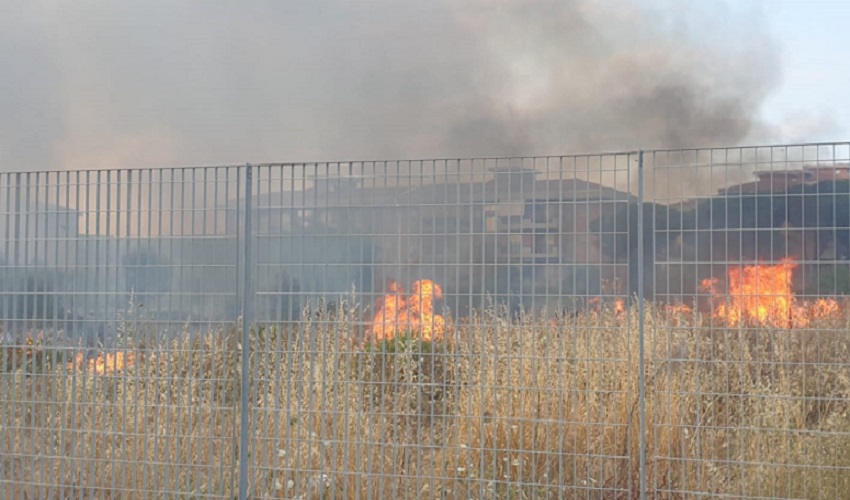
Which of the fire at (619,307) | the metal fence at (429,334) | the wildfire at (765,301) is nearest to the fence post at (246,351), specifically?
the metal fence at (429,334)

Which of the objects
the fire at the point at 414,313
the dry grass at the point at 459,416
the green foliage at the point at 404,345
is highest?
the fire at the point at 414,313

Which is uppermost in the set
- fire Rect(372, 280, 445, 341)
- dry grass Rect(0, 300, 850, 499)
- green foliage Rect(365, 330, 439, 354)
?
fire Rect(372, 280, 445, 341)

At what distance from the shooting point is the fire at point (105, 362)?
7.11 meters

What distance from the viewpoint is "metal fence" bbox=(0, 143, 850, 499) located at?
6027mm

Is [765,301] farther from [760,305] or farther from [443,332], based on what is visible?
[443,332]

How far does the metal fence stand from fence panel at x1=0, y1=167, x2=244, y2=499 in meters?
0.02

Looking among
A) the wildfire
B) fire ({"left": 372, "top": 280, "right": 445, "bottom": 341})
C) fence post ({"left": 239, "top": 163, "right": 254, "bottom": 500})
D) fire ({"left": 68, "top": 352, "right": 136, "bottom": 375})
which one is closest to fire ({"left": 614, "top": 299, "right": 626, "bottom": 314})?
the wildfire

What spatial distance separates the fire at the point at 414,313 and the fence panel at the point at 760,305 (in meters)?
1.48

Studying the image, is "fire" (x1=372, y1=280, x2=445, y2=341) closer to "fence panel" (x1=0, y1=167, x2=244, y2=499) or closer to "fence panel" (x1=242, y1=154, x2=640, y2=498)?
"fence panel" (x1=242, y1=154, x2=640, y2=498)

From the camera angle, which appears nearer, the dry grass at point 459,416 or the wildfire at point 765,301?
the wildfire at point 765,301

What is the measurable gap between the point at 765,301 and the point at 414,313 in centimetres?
235

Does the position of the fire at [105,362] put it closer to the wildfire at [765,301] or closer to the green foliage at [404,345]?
the green foliage at [404,345]

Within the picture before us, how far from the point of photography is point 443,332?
6.33 metres

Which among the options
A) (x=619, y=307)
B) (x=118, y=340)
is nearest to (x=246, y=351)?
(x=118, y=340)
